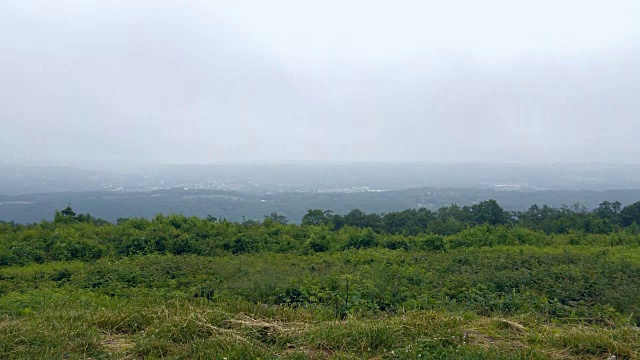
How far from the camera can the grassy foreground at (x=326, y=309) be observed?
13.3 ft

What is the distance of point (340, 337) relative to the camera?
13.7ft

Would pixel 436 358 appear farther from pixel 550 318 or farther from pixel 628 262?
pixel 628 262

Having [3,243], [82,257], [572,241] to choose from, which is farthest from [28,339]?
[572,241]

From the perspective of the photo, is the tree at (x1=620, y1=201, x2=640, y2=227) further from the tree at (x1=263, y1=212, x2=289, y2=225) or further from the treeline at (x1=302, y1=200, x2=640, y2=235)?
the tree at (x1=263, y1=212, x2=289, y2=225)

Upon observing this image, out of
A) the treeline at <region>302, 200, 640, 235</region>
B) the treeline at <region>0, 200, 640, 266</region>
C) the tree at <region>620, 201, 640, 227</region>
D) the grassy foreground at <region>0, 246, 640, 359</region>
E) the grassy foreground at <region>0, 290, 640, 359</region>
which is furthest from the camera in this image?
the tree at <region>620, 201, 640, 227</region>

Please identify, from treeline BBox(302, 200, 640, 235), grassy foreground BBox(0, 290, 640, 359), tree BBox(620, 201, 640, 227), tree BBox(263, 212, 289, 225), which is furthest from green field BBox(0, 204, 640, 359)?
tree BBox(620, 201, 640, 227)

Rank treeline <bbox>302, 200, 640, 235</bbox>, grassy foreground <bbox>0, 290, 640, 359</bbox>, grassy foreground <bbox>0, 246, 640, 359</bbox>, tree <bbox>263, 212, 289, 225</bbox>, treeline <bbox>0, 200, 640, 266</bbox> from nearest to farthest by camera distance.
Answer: grassy foreground <bbox>0, 290, 640, 359</bbox>
grassy foreground <bbox>0, 246, 640, 359</bbox>
treeline <bbox>0, 200, 640, 266</bbox>
tree <bbox>263, 212, 289, 225</bbox>
treeline <bbox>302, 200, 640, 235</bbox>

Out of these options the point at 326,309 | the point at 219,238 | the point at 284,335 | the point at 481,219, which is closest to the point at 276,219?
the point at 219,238

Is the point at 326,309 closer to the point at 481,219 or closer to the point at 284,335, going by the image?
the point at 284,335

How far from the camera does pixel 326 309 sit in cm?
548

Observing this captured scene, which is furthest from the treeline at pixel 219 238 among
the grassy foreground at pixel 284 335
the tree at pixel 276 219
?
the grassy foreground at pixel 284 335

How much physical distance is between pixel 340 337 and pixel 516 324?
87.4 inches

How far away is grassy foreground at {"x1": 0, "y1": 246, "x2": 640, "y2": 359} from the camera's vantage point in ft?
13.3

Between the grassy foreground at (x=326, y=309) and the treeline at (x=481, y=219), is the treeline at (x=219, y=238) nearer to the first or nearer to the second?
the treeline at (x=481, y=219)
